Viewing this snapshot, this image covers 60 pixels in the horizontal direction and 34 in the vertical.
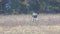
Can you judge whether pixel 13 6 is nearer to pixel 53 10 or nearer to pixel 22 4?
pixel 22 4

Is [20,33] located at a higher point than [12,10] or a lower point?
higher

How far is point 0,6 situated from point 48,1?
17.9ft

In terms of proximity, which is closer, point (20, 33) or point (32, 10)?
point (20, 33)

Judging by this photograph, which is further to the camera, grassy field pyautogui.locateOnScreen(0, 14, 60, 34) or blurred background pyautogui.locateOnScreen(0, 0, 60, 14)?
blurred background pyautogui.locateOnScreen(0, 0, 60, 14)

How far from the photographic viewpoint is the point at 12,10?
26219 millimetres

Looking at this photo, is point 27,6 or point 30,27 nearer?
point 30,27

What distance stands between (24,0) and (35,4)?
1308mm

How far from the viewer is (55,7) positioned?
26641mm

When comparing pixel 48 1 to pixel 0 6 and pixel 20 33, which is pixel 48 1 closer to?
pixel 0 6

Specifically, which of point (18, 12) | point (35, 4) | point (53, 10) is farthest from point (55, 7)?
point (18, 12)

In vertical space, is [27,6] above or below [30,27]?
below

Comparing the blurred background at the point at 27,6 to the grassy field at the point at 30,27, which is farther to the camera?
the blurred background at the point at 27,6

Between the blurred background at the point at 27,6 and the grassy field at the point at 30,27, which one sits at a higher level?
the grassy field at the point at 30,27

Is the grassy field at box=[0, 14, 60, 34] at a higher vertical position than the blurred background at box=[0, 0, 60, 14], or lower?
higher
